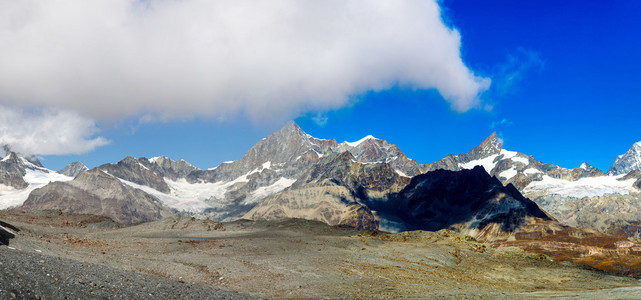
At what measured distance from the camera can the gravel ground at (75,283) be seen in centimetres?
2038

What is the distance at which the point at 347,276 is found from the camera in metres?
49.4

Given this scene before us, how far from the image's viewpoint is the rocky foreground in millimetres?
24578

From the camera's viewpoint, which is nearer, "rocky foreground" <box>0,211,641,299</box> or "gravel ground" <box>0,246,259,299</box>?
"gravel ground" <box>0,246,259,299</box>

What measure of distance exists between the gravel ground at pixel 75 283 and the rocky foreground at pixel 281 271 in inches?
2.6

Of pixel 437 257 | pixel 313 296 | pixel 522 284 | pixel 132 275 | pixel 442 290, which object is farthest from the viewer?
pixel 437 257

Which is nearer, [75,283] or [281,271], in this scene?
[75,283]

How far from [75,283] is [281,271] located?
28.0 meters

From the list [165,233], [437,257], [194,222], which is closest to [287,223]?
[194,222]

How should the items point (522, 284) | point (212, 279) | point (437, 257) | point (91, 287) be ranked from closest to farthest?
point (91, 287), point (212, 279), point (522, 284), point (437, 257)

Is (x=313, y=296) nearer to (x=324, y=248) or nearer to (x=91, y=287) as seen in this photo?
(x=91, y=287)

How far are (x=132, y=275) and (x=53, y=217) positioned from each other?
4496 inches

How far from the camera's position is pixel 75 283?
23.0 meters

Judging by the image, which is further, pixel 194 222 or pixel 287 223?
pixel 287 223

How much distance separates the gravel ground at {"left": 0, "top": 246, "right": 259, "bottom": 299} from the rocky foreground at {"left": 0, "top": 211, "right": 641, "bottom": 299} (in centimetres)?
6
